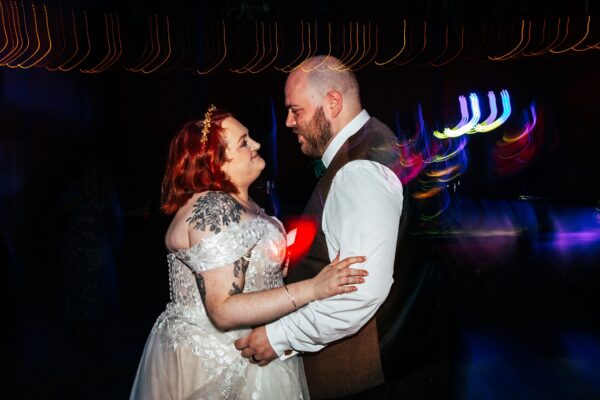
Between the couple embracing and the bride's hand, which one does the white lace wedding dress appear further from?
the bride's hand

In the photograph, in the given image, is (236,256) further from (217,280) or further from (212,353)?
(212,353)

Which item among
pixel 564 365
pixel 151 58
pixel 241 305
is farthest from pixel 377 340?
pixel 151 58

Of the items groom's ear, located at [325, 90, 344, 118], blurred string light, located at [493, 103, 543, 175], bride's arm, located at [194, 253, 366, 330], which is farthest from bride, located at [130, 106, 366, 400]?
blurred string light, located at [493, 103, 543, 175]

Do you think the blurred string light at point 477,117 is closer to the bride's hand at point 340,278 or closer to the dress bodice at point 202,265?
the dress bodice at point 202,265

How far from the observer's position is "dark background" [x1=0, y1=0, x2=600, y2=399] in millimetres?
4219

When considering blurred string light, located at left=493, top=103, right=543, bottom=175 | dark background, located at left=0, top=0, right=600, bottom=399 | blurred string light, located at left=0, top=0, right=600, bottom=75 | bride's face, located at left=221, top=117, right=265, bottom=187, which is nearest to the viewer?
bride's face, located at left=221, top=117, right=265, bottom=187

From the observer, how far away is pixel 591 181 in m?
10.6

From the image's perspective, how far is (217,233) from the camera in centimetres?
171

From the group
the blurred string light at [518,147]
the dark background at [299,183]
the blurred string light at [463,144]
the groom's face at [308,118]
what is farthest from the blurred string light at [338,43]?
the groom's face at [308,118]

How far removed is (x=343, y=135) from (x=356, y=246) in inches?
15.9

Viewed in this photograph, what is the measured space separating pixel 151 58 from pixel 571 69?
317 inches

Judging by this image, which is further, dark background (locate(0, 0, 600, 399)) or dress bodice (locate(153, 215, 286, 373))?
dark background (locate(0, 0, 600, 399))

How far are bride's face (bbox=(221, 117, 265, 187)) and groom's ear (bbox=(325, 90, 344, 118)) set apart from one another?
1.09 feet

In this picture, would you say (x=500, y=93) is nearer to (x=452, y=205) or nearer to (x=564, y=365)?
(x=452, y=205)
